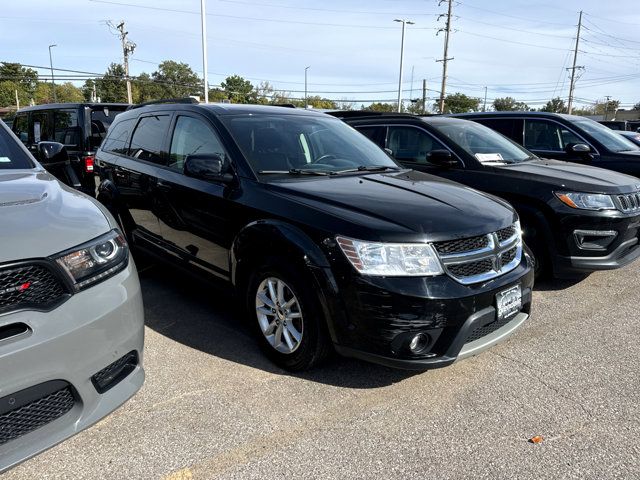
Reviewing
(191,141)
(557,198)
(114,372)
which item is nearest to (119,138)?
(191,141)

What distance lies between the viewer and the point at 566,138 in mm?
7113

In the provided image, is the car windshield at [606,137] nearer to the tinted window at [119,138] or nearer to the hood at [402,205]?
the hood at [402,205]

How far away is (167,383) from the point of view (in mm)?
3143

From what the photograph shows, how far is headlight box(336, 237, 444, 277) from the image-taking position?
8.91 feet

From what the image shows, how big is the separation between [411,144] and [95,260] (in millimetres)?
4591

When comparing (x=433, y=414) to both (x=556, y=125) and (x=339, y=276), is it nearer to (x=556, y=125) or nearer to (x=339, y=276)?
(x=339, y=276)

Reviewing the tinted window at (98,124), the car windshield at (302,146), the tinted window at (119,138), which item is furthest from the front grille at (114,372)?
the tinted window at (98,124)

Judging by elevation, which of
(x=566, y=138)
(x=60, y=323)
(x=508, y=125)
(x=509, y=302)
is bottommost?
(x=509, y=302)

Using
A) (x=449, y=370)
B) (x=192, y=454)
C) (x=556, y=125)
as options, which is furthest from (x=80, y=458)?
(x=556, y=125)

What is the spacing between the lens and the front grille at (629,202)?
4.77m

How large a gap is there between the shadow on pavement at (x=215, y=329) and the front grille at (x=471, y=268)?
2.82 ft

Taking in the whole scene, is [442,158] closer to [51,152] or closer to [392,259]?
[392,259]

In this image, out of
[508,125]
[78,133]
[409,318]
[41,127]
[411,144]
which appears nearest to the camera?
[409,318]

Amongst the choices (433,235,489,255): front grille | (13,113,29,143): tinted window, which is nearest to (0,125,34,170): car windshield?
(433,235,489,255): front grille
